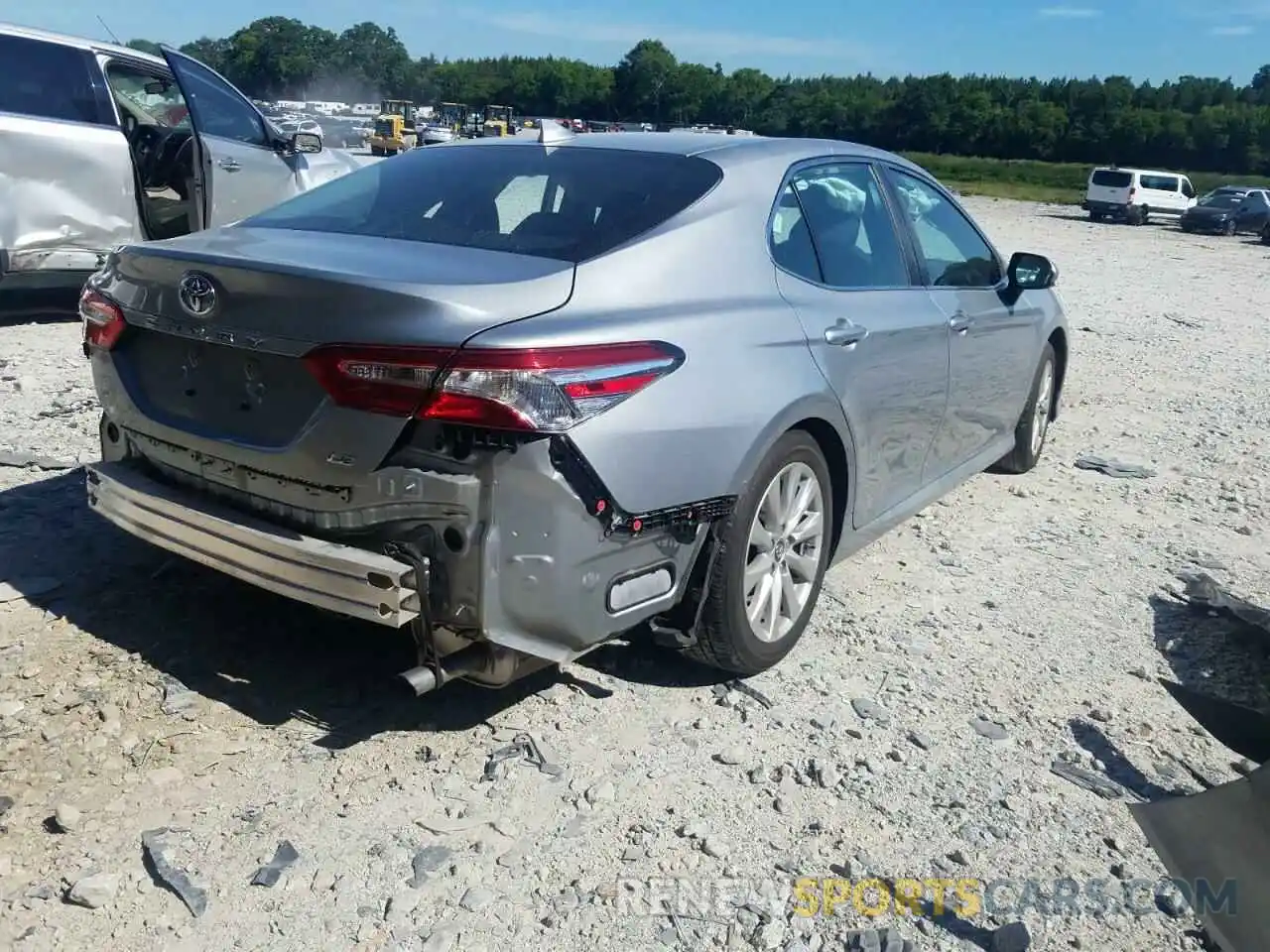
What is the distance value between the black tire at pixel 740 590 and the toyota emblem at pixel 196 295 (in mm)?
1506

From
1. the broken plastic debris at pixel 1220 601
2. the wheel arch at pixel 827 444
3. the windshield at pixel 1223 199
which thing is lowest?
the broken plastic debris at pixel 1220 601

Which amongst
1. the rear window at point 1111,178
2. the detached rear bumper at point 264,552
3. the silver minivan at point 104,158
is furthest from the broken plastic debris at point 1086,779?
the rear window at point 1111,178

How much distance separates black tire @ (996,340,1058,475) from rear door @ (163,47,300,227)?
5485 mm

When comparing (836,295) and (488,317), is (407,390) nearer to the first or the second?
(488,317)

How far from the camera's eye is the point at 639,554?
9.91 feet

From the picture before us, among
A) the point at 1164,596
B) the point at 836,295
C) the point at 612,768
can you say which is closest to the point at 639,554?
the point at 612,768

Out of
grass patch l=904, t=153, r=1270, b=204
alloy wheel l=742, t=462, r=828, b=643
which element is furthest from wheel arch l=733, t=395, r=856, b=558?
grass patch l=904, t=153, r=1270, b=204

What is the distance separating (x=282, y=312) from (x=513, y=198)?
3.53 ft

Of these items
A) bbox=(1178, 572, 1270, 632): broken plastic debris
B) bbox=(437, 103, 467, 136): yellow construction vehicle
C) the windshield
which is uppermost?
bbox=(437, 103, 467, 136): yellow construction vehicle

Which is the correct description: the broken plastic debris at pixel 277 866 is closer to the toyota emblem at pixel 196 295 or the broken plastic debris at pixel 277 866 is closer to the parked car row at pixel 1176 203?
the toyota emblem at pixel 196 295

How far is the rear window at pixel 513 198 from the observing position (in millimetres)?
3320

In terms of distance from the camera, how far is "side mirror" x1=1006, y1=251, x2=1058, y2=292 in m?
5.31

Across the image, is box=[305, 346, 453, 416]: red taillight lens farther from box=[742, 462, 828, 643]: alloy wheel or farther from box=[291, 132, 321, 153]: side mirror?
box=[291, 132, 321, 153]: side mirror

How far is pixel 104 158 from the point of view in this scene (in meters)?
7.82
